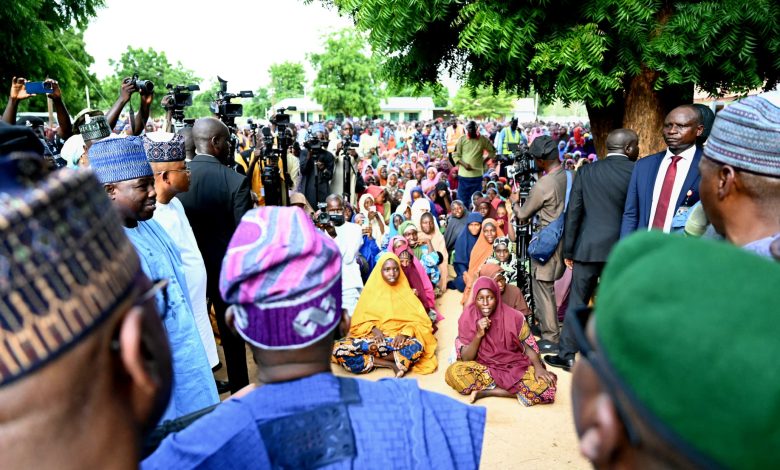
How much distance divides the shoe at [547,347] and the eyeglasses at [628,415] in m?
4.49

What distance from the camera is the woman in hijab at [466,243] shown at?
6941mm

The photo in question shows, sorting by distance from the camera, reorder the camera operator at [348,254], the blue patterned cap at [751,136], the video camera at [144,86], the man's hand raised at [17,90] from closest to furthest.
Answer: the blue patterned cap at [751,136] → the man's hand raised at [17,90] → the video camera at [144,86] → the camera operator at [348,254]

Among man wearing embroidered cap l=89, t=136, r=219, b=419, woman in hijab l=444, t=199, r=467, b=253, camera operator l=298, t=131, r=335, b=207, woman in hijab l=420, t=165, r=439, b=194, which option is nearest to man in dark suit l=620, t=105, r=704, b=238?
man wearing embroidered cap l=89, t=136, r=219, b=419

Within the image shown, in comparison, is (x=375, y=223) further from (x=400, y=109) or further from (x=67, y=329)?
(x=400, y=109)

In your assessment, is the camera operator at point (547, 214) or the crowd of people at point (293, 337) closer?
the crowd of people at point (293, 337)

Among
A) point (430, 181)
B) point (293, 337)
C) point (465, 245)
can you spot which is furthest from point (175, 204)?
point (430, 181)

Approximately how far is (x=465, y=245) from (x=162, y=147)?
4.61m

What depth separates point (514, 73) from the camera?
449 centimetres

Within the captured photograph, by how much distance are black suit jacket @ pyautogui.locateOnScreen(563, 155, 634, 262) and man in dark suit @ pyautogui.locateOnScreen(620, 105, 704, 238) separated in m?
0.61

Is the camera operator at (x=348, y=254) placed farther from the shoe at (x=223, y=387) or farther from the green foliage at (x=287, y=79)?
the green foliage at (x=287, y=79)

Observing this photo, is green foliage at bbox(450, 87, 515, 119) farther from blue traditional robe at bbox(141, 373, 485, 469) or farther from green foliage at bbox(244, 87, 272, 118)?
blue traditional robe at bbox(141, 373, 485, 469)

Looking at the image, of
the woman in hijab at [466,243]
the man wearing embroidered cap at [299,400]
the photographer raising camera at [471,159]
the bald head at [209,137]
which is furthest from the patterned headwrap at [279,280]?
the photographer raising camera at [471,159]

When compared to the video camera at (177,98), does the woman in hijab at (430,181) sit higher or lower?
lower

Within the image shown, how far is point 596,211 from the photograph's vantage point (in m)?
4.26
